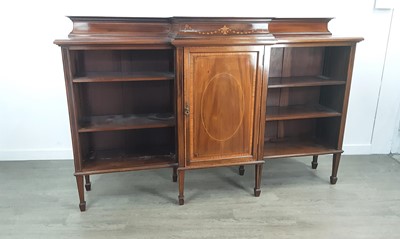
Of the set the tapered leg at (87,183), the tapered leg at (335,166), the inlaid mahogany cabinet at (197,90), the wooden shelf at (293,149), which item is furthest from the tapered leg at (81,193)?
the tapered leg at (335,166)

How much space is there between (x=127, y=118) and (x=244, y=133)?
774 mm

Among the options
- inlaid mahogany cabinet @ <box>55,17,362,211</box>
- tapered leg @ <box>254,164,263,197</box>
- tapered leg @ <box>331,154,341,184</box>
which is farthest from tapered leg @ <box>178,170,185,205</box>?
tapered leg @ <box>331,154,341,184</box>

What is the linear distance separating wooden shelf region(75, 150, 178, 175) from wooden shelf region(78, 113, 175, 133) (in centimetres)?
24

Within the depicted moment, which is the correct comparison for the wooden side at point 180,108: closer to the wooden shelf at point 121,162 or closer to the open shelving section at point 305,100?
the wooden shelf at point 121,162

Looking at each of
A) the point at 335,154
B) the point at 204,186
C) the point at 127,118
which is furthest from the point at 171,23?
the point at 335,154

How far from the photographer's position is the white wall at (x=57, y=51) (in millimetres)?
2318

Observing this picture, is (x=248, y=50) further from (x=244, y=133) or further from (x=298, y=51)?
(x=298, y=51)

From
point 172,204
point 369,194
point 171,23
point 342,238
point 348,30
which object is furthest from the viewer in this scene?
point 348,30

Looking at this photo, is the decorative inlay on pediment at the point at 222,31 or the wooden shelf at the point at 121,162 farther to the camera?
the wooden shelf at the point at 121,162

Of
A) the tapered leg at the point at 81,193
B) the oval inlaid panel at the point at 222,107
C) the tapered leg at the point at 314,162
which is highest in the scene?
the oval inlaid panel at the point at 222,107

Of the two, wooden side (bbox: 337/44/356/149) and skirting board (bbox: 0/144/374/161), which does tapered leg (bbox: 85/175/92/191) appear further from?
wooden side (bbox: 337/44/356/149)

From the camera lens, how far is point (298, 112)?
223 cm

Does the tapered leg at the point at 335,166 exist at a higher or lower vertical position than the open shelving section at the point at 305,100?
lower

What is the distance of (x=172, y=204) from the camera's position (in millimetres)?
2080
